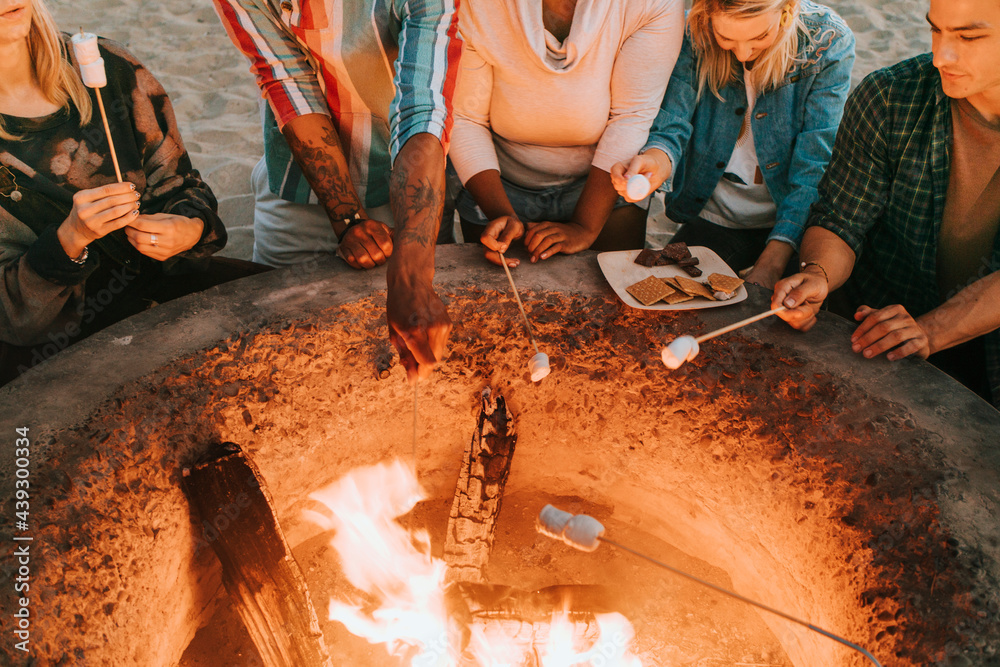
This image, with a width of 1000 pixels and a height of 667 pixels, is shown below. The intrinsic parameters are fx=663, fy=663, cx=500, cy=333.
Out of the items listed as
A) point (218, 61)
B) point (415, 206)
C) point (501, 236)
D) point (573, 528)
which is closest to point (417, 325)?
point (415, 206)

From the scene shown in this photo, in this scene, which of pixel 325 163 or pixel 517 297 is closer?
pixel 517 297

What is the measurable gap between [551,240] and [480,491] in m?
0.89

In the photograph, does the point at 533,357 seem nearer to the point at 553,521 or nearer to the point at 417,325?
the point at 417,325

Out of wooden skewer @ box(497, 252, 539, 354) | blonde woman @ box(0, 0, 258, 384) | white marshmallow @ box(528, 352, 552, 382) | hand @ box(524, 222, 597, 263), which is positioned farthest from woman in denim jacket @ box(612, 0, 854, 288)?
blonde woman @ box(0, 0, 258, 384)

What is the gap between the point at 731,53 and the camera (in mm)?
2680

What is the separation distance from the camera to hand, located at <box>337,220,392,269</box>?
7.13ft

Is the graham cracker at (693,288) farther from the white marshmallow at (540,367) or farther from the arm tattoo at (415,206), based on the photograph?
the arm tattoo at (415,206)

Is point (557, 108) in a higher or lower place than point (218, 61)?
higher

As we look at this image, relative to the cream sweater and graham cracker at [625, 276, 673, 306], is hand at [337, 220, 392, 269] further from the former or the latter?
graham cracker at [625, 276, 673, 306]

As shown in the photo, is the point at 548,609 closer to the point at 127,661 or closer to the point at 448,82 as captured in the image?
the point at 127,661

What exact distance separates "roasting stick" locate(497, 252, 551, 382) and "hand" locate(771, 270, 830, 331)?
2.36 ft

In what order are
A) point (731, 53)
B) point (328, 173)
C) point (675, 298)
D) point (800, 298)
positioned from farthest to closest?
point (731, 53)
point (328, 173)
point (675, 298)
point (800, 298)

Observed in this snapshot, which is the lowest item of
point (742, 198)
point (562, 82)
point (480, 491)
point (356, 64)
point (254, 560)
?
point (480, 491)

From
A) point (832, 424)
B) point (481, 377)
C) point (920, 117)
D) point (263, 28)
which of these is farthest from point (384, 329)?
point (920, 117)
